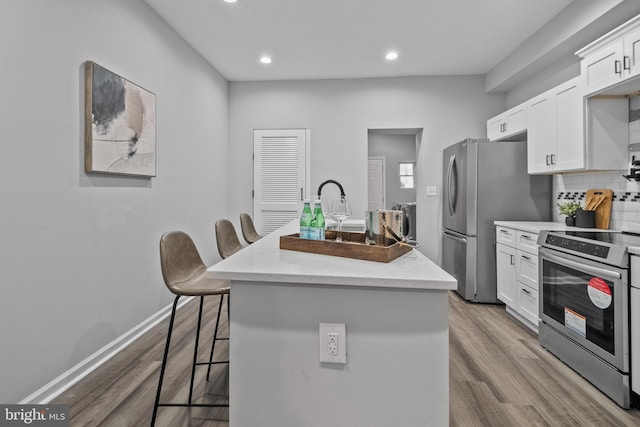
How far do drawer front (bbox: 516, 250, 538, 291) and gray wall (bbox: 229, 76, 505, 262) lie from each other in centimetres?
173

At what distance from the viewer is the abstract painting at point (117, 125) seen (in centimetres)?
220

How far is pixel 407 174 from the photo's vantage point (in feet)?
25.4

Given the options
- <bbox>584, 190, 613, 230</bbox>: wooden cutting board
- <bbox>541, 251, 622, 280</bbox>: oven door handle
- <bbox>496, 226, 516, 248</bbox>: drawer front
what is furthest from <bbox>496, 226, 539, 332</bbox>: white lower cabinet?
<bbox>584, 190, 613, 230</bbox>: wooden cutting board

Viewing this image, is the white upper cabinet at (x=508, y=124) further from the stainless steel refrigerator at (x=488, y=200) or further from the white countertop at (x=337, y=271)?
the white countertop at (x=337, y=271)

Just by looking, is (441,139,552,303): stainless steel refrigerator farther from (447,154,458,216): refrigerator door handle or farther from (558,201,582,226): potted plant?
(558,201,582,226): potted plant

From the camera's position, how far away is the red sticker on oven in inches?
75.3

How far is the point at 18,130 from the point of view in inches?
67.9

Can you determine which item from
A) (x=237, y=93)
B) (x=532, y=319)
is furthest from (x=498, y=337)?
(x=237, y=93)

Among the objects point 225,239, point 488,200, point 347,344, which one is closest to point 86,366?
point 225,239

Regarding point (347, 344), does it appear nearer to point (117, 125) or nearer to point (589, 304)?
point (589, 304)

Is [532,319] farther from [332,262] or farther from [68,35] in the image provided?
[68,35]

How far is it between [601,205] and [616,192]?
5.6 inches

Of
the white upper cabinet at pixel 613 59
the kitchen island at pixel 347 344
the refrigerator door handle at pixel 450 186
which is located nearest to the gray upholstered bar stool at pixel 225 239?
the kitchen island at pixel 347 344

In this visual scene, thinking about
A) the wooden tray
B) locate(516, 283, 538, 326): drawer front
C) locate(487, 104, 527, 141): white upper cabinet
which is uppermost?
locate(487, 104, 527, 141): white upper cabinet
